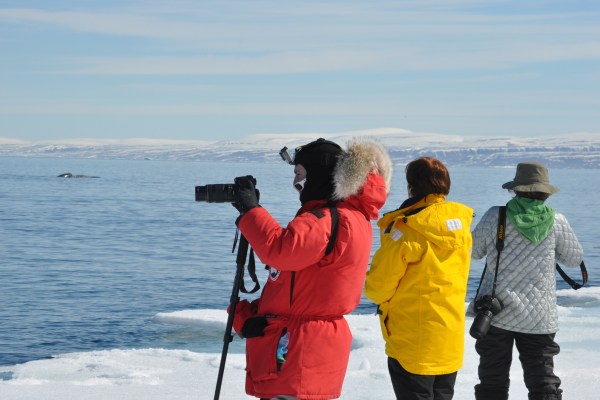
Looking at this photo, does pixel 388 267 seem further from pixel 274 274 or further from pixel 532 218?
pixel 532 218

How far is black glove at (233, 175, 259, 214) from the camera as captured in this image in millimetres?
3164

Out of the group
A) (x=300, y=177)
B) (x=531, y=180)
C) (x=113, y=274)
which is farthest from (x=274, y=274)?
(x=113, y=274)

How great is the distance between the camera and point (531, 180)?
4.54 metres

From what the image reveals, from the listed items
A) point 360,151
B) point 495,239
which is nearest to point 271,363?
point 360,151

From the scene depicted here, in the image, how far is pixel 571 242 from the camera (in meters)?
4.57

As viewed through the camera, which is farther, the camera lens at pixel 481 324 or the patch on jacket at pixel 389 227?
the camera lens at pixel 481 324

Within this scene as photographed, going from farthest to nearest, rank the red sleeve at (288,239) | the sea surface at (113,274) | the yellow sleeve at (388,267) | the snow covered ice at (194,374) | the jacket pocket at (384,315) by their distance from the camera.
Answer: the sea surface at (113,274), the snow covered ice at (194,374), the jacket pocket at (384,315), the yellow sleeve at (388,267), the red sleeve at (288,239)

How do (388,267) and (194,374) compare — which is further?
(194,374)

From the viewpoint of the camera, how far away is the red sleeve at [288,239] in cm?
307

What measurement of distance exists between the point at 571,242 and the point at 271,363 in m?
2.08

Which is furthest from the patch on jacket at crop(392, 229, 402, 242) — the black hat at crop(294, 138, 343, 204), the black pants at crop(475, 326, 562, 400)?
the black pants at crop(475, 326, 562, 400)

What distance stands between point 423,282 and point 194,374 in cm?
356

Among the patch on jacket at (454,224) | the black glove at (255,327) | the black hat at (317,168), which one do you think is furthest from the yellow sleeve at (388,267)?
the black glove at (255,327)

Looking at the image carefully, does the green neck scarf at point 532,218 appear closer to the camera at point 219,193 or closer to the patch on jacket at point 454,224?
the patch on jacket at point 454,224
